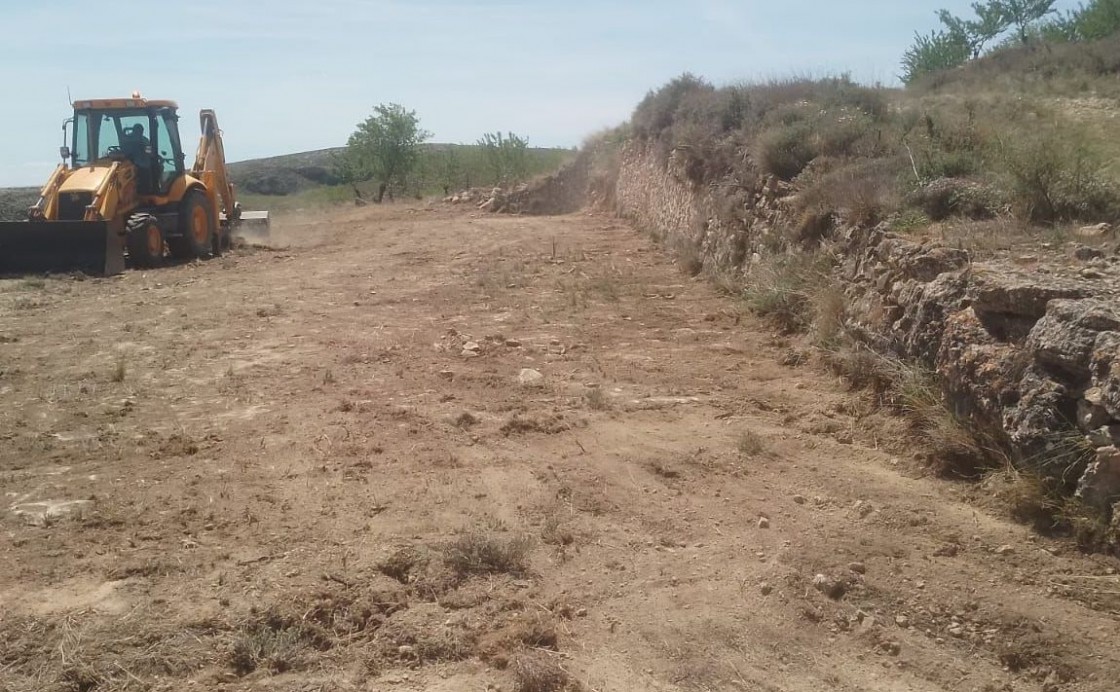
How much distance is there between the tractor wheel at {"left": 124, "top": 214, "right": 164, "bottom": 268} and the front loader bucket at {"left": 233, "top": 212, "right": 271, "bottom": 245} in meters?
4.81

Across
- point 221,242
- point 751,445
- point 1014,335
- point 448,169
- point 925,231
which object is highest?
point 448,169

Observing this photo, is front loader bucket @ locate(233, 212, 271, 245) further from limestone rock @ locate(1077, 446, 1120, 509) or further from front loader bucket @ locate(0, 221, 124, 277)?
limestone rock @ locate(1077, 446, 1120, 509)

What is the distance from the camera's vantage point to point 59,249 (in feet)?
42.5

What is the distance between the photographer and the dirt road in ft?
12.0

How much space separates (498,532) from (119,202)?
11.5 metres

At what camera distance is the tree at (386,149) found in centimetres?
3706

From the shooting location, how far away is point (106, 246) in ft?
42.2

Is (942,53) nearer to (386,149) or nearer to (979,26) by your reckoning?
(979,26)

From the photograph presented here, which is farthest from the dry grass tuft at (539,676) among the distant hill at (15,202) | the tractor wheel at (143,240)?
the distant hill at (15,202)

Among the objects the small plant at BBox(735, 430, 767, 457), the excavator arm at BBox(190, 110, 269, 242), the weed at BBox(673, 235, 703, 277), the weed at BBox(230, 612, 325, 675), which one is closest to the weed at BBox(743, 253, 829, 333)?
the small plant at BBox(735, 430, 767, 457)

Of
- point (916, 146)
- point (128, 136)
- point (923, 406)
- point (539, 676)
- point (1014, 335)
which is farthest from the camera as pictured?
point (128, 136)

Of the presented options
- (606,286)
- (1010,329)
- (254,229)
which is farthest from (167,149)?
(1010,329)

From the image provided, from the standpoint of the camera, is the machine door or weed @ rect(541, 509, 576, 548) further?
the machine door

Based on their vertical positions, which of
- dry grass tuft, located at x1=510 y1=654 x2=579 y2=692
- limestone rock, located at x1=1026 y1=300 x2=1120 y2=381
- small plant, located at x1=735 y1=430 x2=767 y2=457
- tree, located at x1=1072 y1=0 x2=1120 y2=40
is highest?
tree, located at x1=1072 y1=0 x2=1120 y2=40
